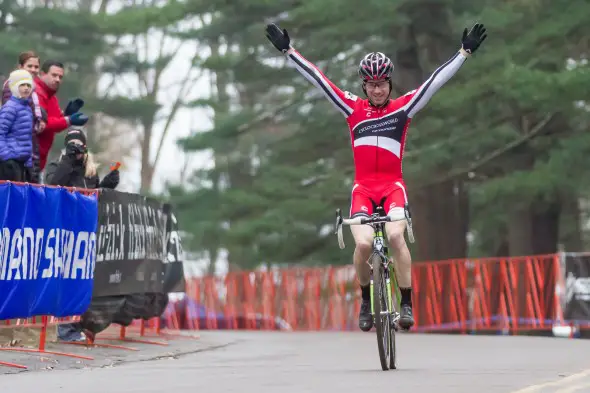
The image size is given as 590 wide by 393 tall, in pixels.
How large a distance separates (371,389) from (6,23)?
34.7 m

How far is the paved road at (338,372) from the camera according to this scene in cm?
1045

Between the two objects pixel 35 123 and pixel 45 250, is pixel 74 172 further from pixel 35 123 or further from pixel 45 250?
pixel 45 250

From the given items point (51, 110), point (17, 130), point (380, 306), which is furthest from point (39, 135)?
point (380, 306)

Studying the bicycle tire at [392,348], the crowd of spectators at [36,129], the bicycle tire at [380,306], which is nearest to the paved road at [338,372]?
the bicycle tire at [392,348]

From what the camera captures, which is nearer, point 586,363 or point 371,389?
point 371,389

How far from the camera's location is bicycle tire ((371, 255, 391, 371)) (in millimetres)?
11578

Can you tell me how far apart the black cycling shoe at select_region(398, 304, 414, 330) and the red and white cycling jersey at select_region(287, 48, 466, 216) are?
0.92 meters

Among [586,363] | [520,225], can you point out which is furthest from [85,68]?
[586,363]

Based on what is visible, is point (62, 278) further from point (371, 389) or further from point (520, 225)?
point (520, 225)

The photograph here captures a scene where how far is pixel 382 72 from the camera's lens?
12156mm

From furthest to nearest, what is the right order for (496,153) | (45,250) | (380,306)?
1. (496,153)
2. (45,250)
3. (380,306)

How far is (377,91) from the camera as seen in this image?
12.3 m

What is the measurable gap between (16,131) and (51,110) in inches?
51.9

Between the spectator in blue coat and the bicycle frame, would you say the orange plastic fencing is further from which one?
the bicycle frame
